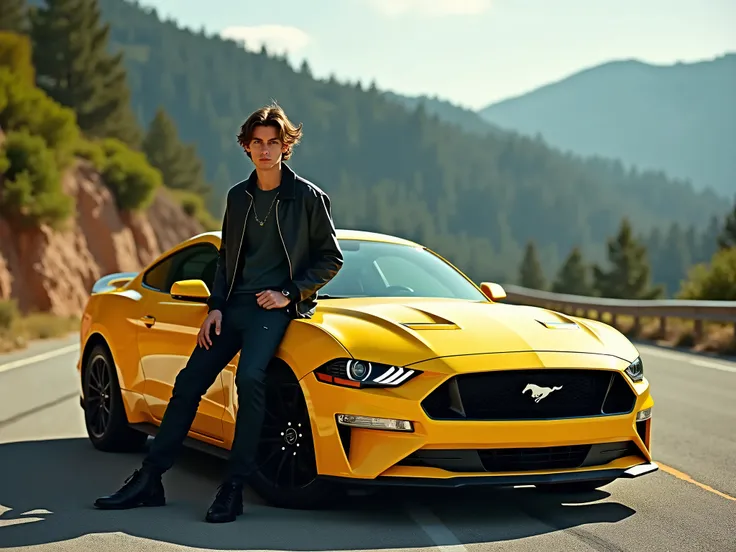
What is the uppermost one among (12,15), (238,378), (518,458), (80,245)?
(12,15)

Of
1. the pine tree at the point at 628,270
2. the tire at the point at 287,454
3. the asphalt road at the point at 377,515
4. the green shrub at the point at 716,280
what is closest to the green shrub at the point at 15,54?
the green shrub at the point at 716,280

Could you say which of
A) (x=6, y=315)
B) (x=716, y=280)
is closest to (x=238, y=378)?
(x=6, y=315)

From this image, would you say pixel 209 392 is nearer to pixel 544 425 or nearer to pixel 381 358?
pixel 381 358

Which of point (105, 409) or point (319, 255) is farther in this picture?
point (105, 409)

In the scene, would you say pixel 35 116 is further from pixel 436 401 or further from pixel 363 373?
pixel 436 401

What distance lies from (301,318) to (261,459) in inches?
30.4

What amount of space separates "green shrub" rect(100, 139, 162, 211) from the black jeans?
43.9m

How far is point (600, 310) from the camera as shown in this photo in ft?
87.3

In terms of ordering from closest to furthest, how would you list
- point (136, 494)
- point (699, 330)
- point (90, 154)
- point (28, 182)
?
A: point (136, 494) < point (699, 330) < point (28, 182) < point (90, 154)

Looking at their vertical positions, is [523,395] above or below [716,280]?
above

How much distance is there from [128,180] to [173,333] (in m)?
43.8

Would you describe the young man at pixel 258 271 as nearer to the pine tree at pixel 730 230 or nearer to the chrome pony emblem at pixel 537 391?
the chrome pony emblem at pixel 537 391

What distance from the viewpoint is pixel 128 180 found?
50.0m

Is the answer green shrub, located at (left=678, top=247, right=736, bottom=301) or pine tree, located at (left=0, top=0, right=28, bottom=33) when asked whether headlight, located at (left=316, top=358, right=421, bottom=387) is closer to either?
green shrub, located at (left=678, top=247, right=736, bottom=301)
